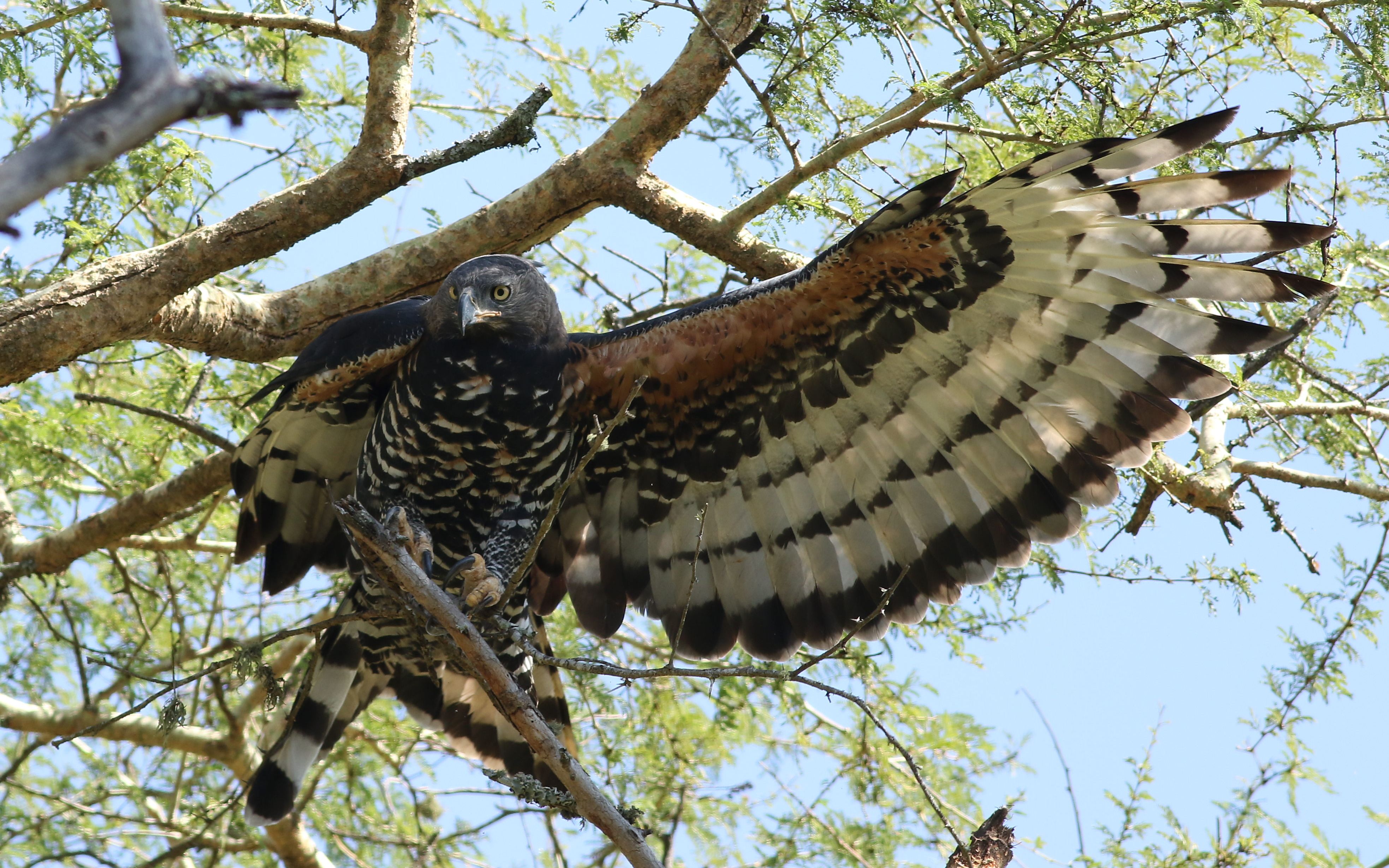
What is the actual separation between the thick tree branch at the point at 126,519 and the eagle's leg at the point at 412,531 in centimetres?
94

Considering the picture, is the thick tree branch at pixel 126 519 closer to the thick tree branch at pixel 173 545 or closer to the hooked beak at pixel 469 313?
the thick tree branch at pixel 173 545

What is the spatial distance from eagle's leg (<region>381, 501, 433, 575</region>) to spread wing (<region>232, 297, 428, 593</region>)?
1.68 ft

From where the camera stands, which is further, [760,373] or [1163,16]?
[760,373]

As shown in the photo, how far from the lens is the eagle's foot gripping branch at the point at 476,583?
4031 millimetres

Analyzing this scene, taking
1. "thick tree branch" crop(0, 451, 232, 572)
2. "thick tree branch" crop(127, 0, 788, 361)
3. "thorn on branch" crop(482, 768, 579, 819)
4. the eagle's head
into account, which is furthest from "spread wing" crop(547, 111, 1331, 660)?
"thick tree branch" crop(0, 451, 232, 572)

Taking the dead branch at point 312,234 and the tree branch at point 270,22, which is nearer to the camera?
the dead branch at point 312,234

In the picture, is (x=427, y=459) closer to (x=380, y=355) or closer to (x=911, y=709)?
(x=380, y=355)

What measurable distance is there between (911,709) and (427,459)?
299cm

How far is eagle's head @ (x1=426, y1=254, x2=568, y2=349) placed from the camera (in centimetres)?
411

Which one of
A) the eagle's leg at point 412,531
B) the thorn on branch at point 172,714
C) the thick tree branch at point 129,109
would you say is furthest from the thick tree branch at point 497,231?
the thick tree branch at point 129,109

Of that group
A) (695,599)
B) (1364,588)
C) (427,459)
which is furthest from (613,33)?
(1364,588)

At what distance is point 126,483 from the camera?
5770 millimetres

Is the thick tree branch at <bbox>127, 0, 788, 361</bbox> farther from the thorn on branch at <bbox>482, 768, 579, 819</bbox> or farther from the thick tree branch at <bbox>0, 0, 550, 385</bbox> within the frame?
the thorn on branch at <bbox>482, 768, 579, 819</bbox>

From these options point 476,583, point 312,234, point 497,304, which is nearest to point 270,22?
point 312,234
